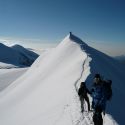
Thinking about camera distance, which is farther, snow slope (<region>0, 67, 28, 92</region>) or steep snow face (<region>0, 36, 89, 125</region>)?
snow slope (<region>0, 67, 28, 92</region>)

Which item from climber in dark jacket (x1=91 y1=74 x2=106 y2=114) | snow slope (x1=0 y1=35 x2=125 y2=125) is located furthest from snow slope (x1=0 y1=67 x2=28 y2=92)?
climber in dark jacket (x1=91 y1=74 x2=106 y2=114)

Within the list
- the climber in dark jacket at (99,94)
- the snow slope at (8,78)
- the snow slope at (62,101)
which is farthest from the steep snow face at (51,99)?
the snow slope at (8,78)

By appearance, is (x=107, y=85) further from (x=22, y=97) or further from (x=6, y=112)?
(x=22, y=97)

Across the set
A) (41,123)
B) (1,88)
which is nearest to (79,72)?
(41,123)

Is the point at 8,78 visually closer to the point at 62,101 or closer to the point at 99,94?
the point at 62,101

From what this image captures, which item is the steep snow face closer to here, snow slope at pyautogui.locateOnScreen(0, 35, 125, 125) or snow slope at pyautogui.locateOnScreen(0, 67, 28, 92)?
snow slope at pyautogui.locateOnScreen(0, 35, 125, 125)

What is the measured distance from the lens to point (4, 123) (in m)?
28.9

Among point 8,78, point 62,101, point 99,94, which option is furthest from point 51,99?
point 8,78

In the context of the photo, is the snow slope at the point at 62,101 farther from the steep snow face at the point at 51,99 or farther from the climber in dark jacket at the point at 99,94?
the climber in dark jacket at the point at 99,94

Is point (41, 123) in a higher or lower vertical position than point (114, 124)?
lower

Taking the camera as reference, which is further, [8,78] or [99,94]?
[8,78]

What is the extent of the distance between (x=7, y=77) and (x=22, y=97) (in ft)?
101

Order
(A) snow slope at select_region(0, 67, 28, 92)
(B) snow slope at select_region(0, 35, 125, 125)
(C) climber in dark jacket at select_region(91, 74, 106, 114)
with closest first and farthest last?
(C) climber in dark jacket at select_region(91, 74, 106, 114) < (B) snow slope at select_region(0, 35, 125, 125) < (A) snow slope at select_region(0, 67, 28, 92)

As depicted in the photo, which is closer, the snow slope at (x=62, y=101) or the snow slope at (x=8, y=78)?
the snow slope at (x=62, y=101)
